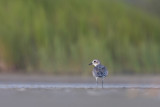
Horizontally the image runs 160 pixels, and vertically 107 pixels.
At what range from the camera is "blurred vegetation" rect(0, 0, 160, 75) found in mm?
4992

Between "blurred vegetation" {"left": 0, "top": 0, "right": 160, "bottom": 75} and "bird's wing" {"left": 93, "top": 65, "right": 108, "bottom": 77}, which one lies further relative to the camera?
"blurred vegetation" {"left": 0, "top": 0, "right": 160, "bottom": 75}

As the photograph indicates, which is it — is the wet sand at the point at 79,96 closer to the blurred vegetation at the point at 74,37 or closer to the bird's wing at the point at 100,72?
the bird's wing at the point at 100,72

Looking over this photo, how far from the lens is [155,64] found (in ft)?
16.6

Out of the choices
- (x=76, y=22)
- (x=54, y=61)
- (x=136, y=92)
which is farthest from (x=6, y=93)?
(x=76, y=22)

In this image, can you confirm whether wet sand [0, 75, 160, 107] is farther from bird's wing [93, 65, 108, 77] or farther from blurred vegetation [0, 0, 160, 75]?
blurred vegetation [0, 0, 160, 75]

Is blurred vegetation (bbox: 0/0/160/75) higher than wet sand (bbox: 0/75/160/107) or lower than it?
higher

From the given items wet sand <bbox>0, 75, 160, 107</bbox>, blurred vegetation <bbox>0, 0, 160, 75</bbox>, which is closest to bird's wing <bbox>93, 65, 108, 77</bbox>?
wet sand <bbox>0, 75, 160, 107</bbox>

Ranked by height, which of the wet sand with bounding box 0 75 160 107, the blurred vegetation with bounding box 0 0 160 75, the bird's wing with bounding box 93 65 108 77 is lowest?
the wet sand with bounding box 0 75 160 107

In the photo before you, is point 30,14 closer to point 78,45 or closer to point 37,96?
point 78,45

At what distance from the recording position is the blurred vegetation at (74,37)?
4.99m

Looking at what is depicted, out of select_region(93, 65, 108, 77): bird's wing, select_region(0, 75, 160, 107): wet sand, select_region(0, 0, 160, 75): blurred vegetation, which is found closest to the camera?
select_region(93, 65, 108, 77): bird's wing

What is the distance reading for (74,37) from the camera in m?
5.10

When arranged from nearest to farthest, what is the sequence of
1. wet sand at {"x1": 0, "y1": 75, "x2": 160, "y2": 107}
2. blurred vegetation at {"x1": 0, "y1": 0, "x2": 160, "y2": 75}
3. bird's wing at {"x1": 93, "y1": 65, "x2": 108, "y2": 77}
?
bird's wing at {"x1": 93, "y1": 65, "x2": 108, "y2": 77} < wet sand at {"x1": 0, "y1": 75, "x2": 160, "y2": 107} < blurred vegetation at {"x1": 0, "y1": 0, "x2": 160, "y2": 75}

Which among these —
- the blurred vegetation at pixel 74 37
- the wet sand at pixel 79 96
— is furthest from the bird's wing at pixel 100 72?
the blurred vegetation at pixel 74 37
